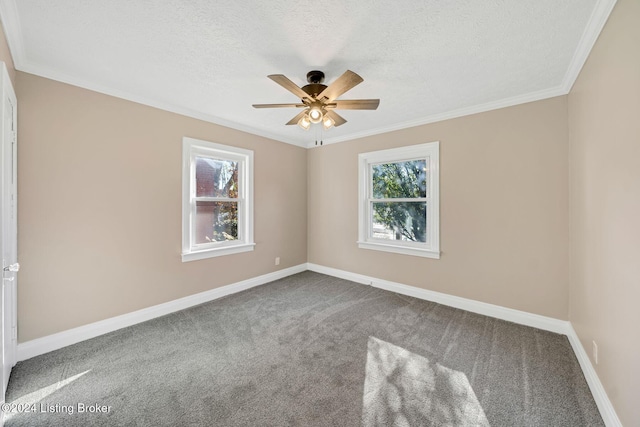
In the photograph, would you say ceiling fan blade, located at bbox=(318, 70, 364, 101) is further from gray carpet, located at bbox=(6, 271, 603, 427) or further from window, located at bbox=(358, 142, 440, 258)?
gray carpet, located at bbox=(6, 271, 603, 427)

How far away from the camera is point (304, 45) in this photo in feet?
6.05

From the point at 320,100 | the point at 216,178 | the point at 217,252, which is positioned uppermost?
the point at 320,100

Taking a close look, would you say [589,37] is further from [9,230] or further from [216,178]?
[9,230]

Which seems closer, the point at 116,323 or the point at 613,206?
the point at 613,206

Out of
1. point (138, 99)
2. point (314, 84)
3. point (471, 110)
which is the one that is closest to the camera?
point (314, 84)

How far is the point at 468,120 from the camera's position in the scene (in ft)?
10.0

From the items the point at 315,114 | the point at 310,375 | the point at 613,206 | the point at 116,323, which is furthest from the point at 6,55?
the point at 613,206

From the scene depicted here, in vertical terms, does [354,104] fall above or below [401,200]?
above

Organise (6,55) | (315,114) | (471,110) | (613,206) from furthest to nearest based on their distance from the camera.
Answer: (471,110)
(315,114)
(6,55)
(613,206)

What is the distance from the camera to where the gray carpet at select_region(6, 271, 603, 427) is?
157 centimetres

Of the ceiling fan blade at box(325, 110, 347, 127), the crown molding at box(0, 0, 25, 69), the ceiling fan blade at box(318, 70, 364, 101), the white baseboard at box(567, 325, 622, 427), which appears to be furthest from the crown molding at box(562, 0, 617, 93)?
the crown molding at box(0, 0, 25, 69)

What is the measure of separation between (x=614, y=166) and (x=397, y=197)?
7.78 feet

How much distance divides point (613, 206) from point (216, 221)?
12.7 feet

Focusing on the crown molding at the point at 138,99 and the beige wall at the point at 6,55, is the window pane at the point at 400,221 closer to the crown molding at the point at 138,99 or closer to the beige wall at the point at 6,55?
the crown molding at the point at 138,99
